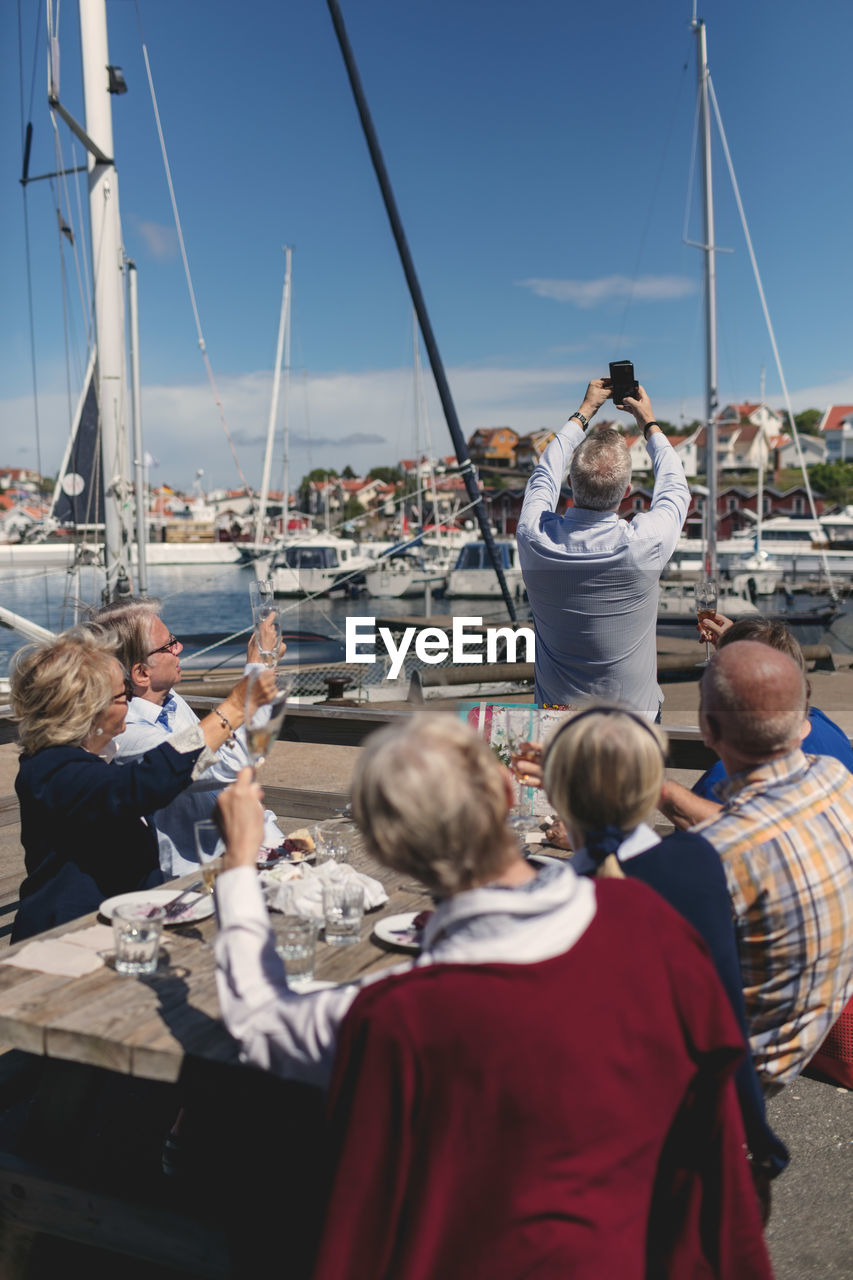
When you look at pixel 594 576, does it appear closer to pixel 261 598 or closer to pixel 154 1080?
pixel 261 598

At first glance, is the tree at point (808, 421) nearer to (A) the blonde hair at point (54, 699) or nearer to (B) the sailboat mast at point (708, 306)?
(B) the sailboat mast at point (708, 306)

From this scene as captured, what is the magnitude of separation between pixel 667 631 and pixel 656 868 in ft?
86.6

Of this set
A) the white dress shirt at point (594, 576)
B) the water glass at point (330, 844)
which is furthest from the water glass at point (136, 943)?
the white dress shirt at point (594, 576)

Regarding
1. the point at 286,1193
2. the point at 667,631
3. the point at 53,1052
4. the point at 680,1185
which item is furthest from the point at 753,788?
the point at 667,631

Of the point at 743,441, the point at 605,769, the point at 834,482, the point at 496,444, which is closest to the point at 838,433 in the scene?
the point at 743,441

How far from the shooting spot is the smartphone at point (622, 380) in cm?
340

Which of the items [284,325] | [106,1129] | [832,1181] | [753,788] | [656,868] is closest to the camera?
[656,868]

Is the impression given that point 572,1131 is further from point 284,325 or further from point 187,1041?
point 284,325

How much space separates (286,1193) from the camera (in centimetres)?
201

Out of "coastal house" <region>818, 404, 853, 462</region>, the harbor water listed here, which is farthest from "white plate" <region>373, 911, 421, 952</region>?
"coastal house" <region>818, 404, 853, 462</region>

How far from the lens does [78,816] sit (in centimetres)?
Result: 246

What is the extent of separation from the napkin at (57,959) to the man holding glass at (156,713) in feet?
3.36

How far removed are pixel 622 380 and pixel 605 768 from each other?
2109mm

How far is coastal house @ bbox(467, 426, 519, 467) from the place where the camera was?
137375 millimetres
